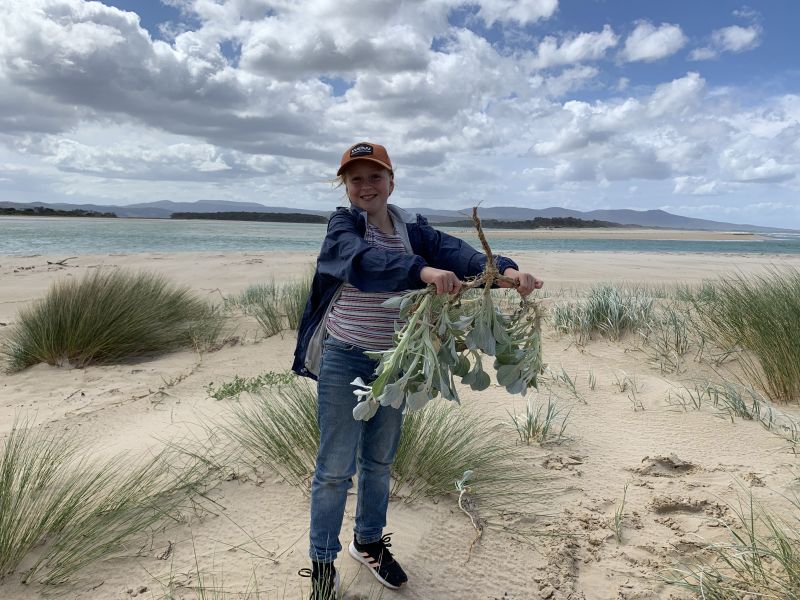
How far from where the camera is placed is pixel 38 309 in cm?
609

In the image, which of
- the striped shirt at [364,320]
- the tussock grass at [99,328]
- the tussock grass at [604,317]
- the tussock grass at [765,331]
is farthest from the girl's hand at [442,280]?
the tussock grass at [99,328]

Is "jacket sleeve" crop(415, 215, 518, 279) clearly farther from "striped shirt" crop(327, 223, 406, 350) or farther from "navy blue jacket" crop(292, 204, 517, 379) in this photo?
"striped shirt" crop(327, 223, 406, 350)

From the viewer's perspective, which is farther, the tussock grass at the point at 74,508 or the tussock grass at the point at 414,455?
the tussock grass at the point at 414,455

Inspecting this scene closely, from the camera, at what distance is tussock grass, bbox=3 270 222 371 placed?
5.71 meters

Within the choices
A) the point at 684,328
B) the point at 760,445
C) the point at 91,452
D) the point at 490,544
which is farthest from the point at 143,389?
the point at 684,328

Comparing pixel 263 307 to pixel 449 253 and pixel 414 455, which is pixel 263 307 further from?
pixel 449 253

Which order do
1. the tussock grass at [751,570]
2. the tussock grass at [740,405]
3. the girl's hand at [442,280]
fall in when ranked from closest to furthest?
the girl's hand at [442,280]
the tussock grass at [751,570]
the tussock grass at [740,405]

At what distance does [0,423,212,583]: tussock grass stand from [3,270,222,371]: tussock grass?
119 inches

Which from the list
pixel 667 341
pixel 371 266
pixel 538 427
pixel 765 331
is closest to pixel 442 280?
pixel 371 266

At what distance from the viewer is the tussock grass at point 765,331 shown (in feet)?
14.4

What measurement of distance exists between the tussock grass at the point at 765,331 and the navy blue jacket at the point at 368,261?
11.7 feet

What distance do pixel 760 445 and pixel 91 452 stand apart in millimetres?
4183

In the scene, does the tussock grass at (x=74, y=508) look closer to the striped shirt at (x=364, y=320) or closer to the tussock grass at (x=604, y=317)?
the striped shirt at (x=364, y=320)

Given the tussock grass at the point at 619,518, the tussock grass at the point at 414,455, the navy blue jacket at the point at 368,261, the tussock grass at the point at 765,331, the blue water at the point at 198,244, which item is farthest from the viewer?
the blue water at the point at 198,244
